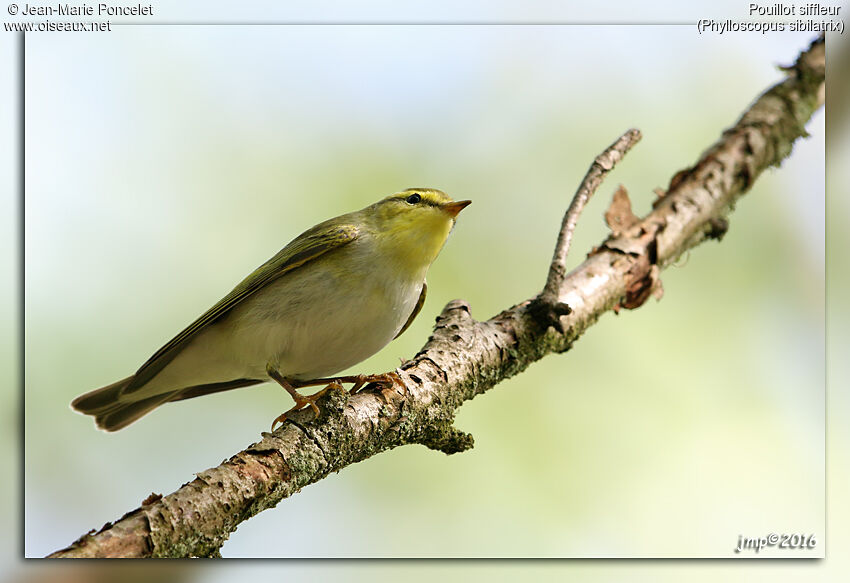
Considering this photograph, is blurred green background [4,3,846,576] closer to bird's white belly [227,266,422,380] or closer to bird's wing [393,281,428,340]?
bird's wing [393,281,428,340]

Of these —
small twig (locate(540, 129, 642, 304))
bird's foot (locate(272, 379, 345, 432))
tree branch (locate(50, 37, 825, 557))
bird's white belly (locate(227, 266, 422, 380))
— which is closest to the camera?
tree branch (locate(50, 37, 825, 557))

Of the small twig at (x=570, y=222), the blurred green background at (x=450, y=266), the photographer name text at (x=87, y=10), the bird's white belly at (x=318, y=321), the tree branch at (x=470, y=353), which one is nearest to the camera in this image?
the tree branch at (x=470, y=353)

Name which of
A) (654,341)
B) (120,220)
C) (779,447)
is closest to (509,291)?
(654,341)

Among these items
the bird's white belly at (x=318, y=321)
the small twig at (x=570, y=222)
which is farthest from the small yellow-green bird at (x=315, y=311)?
the small twig at (x=570, y=222)

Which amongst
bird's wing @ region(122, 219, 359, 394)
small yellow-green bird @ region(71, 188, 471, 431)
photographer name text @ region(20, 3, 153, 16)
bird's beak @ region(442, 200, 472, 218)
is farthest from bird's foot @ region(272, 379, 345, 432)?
photographer name text @ region(20, 3, 153, 16)

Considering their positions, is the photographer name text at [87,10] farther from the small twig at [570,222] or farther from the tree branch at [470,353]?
the small twig at [570,222]

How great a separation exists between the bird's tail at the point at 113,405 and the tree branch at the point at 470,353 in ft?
3.37

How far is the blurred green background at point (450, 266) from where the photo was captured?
9.70 feet

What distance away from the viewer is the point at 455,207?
2.92m

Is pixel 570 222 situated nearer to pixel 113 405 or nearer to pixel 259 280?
pixel 259 280

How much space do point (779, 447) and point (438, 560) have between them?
1.45 m

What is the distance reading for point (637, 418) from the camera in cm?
Result: 315

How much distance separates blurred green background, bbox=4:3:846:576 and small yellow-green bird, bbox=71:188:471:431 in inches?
10.2

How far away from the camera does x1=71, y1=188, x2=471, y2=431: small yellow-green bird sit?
2729 millimetres
